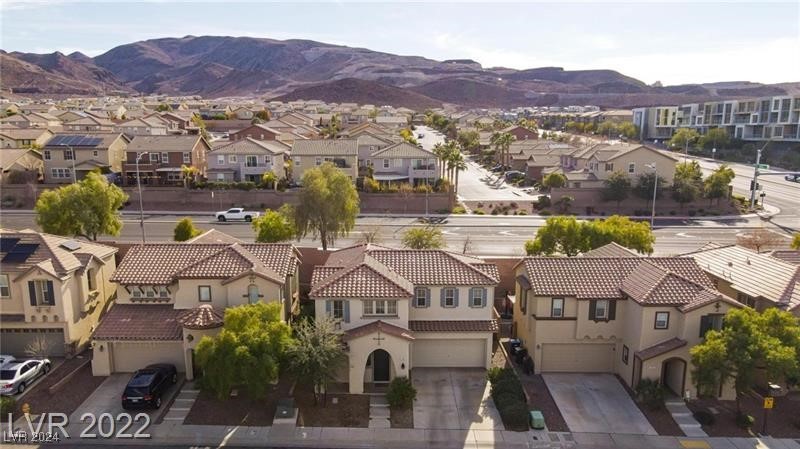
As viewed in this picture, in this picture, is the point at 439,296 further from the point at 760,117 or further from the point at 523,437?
the point at 760,117

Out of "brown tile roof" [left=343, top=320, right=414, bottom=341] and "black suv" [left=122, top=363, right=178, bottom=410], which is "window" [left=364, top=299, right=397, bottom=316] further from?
"black suv" [left=122, top=363, right=178, bottom=410]

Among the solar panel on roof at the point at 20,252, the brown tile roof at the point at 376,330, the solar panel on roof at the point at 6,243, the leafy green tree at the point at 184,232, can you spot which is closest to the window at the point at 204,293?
the brown tile roof at the point at 376,330

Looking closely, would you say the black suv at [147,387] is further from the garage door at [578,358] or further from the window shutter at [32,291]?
the garage door at [578,358]

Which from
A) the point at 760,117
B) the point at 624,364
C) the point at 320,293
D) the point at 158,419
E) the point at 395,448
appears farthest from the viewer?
the point at 760,117

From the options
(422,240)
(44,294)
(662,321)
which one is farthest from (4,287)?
(662,321)

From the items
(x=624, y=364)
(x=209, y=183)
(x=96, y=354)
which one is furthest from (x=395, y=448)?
(x=209, y=183)

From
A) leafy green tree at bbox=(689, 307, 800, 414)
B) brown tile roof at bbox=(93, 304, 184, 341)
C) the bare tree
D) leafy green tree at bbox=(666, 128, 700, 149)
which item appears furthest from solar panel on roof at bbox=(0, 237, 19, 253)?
leafy green tree at bbox=(666, 128, 700, 149)

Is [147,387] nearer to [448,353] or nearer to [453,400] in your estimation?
[453,400]
